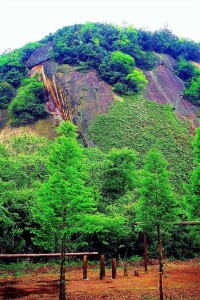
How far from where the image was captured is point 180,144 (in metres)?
46.2

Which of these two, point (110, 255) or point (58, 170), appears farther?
point (110, 255)

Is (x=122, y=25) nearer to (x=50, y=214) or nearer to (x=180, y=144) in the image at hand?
(x=180, y=144)

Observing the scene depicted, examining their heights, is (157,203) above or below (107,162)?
below

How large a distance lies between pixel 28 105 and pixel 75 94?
755cm

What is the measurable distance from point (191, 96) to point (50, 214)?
53.1m

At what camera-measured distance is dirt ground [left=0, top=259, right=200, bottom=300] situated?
12.8 metres

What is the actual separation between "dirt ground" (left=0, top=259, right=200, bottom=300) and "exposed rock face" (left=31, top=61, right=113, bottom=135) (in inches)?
1139

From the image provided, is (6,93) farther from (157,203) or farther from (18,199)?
(157,203)

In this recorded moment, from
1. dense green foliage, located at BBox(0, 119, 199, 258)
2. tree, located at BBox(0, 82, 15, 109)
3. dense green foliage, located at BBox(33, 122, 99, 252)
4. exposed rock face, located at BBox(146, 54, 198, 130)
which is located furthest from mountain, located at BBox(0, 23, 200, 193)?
dense green foliage, located at BBox(33, 122, 99, 252)

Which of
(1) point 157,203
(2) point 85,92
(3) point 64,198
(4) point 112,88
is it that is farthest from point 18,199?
(4) point 112,88

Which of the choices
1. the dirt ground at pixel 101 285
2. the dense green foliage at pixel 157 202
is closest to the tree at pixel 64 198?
the dense green foliage at pixel 157 202

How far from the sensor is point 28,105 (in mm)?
51500

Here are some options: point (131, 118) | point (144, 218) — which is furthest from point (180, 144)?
point (144, 218)

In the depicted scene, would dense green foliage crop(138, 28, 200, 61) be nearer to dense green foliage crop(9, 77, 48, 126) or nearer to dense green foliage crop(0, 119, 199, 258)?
dense green foliage crop(9, 77, 48, 126)
